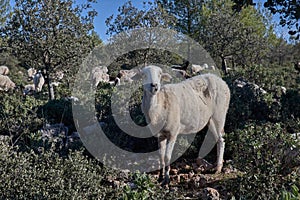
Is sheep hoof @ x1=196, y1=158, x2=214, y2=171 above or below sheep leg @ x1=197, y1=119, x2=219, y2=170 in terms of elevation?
below

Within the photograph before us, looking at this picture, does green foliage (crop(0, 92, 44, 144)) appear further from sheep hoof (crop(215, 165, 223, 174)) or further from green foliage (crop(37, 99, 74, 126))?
sheep hoof (crop(215, 165, 223, 174))

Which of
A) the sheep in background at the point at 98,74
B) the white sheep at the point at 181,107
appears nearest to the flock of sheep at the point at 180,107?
the white sheep at the point at 181,107

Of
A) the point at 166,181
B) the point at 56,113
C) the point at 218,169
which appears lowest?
the point at 166,181

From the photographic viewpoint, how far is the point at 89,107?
8375 millimetres

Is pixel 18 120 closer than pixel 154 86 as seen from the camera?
No

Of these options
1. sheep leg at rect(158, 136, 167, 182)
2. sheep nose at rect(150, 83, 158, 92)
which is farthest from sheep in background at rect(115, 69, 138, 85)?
sheep nose at rect(150, 83, 158, 92)

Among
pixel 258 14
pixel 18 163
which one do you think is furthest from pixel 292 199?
pixel 258 14

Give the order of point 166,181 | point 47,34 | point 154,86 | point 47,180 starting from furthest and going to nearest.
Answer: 1. point 47,34
2. point 166,181
3. point 154,86
4. point 47,180

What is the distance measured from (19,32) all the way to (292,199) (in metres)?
9.57

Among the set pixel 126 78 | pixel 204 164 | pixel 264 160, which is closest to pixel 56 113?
pixel 126 78

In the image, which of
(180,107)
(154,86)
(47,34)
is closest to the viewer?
(154,86)

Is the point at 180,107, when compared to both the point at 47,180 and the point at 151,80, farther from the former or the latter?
the point at 47,180

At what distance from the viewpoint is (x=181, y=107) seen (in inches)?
239

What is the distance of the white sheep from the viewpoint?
5.37 metres
